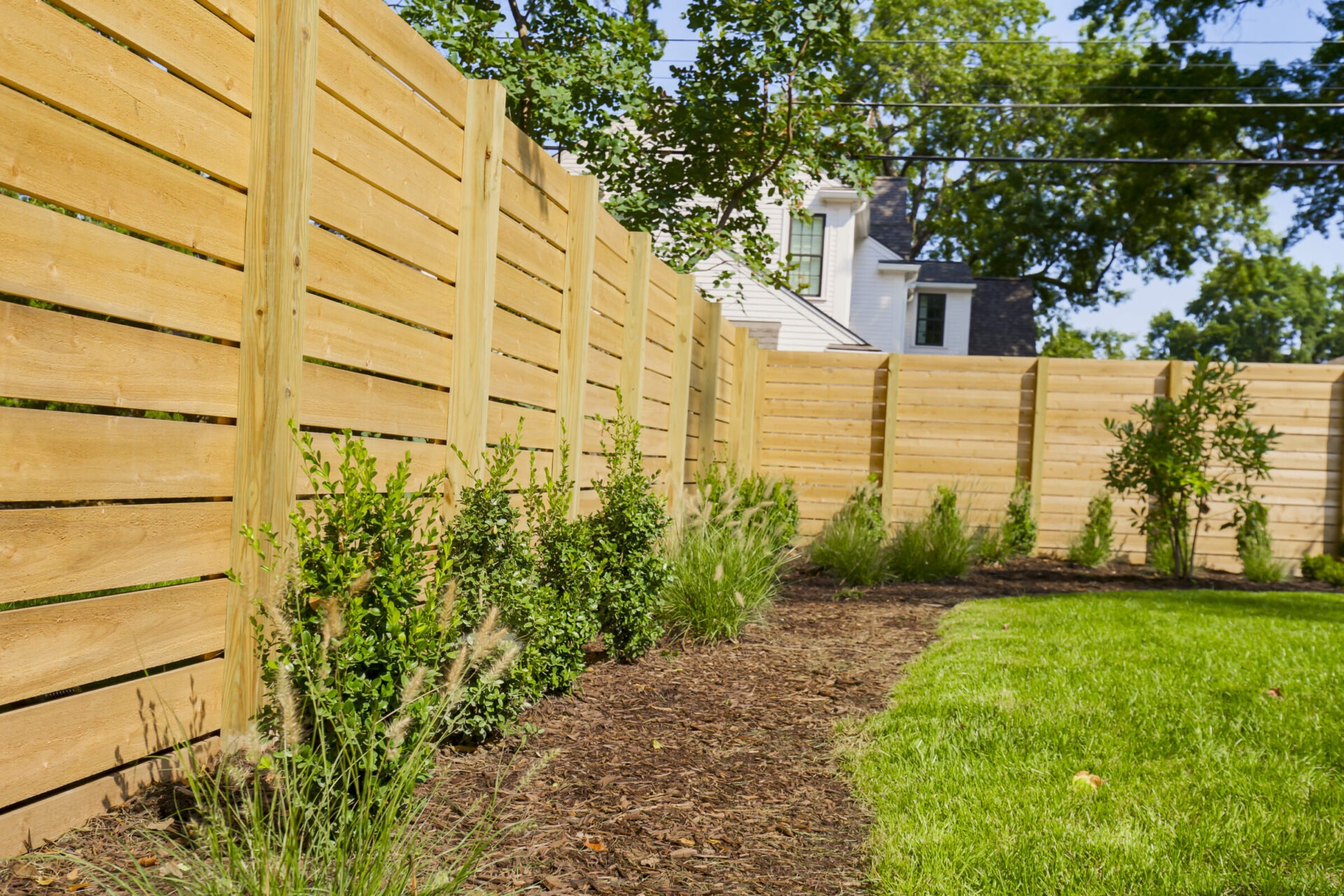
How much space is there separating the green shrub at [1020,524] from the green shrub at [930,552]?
1579 millimetres

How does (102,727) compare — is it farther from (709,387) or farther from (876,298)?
(876,298)

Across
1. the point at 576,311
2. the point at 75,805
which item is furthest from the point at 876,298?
the point at 75,805

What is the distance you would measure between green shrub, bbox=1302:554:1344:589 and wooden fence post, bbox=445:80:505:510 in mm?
8718

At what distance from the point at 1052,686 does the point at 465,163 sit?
310cm

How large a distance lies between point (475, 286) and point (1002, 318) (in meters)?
23.9

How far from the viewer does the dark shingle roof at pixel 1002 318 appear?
2548cm

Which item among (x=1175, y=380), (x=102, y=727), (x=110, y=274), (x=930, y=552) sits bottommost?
(x=930, y=552)

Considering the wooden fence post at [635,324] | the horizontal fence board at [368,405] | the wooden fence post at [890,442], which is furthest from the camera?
the wooden fence post at [890,442]

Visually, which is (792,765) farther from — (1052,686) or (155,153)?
(155,153)

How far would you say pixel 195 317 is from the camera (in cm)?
230

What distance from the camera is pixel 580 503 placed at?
17.0 feet

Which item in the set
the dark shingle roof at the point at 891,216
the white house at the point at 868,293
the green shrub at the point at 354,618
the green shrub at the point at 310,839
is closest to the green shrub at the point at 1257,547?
the white house at the point at 868,293

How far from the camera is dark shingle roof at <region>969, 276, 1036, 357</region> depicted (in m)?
25.5

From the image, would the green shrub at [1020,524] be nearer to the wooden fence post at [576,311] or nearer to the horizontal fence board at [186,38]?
the wooden fence post at [576,311]
